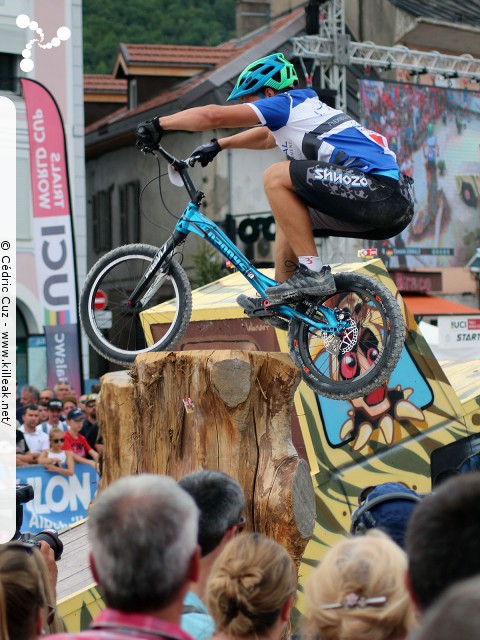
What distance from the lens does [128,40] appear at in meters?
40.6

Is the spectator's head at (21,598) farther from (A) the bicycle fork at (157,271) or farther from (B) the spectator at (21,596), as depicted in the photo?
(A) the bicycle fork at (157,271)

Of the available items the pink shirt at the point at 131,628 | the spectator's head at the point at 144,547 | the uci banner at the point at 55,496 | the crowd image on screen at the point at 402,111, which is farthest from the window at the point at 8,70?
the pink shirt at the point at 131,628

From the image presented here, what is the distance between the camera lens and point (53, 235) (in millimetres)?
19391

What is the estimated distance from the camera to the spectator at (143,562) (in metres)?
2.61

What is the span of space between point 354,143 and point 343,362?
1308mm

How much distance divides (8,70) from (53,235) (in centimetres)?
464

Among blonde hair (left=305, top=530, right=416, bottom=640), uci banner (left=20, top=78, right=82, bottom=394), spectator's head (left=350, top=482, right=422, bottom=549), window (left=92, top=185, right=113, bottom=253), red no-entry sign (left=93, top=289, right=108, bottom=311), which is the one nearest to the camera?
blonde hair (left=305, top=530, right=416, bottom=640)

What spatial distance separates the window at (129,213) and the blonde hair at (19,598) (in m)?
26.7

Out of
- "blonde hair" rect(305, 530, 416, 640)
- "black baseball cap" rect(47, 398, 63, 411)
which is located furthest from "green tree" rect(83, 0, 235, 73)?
"blonde hair" rect(305, 530, 416, 640)

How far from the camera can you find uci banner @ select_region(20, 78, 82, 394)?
1925 cm

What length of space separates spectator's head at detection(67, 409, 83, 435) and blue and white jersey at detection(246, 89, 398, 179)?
20.9 feet

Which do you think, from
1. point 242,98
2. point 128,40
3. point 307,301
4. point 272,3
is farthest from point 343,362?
point 128,40

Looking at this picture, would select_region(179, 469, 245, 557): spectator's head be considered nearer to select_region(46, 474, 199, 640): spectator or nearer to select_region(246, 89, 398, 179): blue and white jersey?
select_region(46, 474, 199, 640): spectator

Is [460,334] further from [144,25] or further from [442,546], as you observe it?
[144,25]
